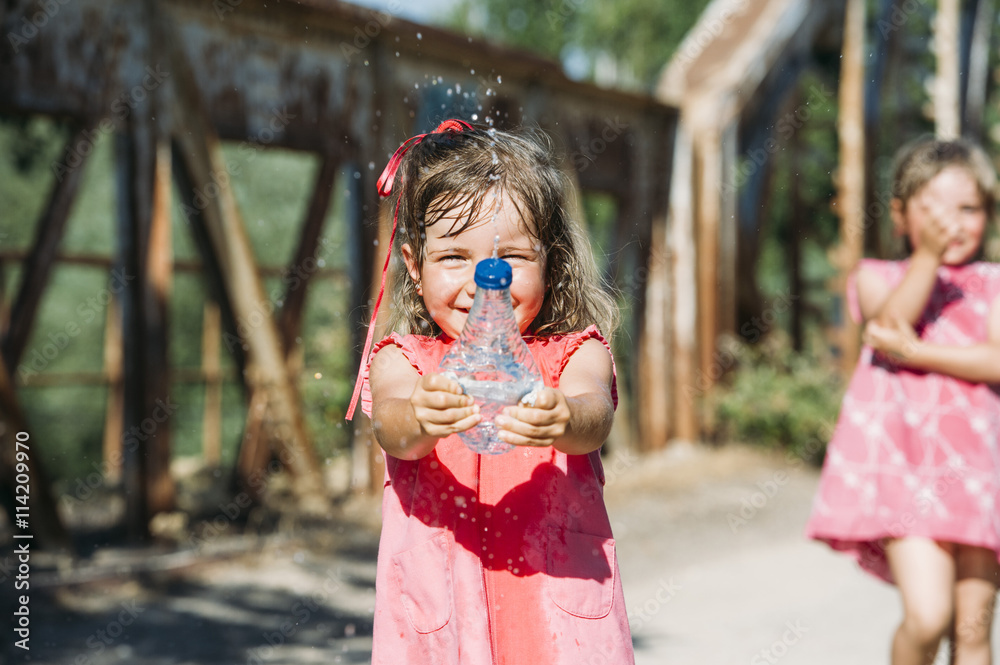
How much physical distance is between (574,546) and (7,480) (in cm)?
333

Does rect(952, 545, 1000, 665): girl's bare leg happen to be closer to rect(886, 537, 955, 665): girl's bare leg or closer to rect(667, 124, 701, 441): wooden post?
rect(886, 537, 955, 665): girl's bare leg

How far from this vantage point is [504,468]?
1.64 metres

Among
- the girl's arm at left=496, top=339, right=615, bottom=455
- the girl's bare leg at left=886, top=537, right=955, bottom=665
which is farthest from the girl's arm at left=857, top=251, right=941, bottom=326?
the girl's arm at left=496, top=339, right=615, bottom=455

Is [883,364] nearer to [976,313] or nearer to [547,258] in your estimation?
[976,313]

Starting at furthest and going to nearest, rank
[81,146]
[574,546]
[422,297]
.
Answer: [81,146], [422,297], [574,546]

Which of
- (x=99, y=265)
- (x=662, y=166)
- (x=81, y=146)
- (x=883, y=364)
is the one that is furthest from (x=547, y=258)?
(x=662, y=166)

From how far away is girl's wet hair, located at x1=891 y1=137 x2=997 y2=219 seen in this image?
2.77 meters

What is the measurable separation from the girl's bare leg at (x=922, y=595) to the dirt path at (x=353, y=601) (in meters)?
1.17

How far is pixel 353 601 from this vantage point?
4.37 m

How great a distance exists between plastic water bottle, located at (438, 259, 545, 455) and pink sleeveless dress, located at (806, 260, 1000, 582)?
170 cm

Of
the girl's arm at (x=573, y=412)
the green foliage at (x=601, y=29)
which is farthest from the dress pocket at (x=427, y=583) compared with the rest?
the green foliage at (x=601, y=29)

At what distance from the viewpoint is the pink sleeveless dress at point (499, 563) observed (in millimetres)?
1576

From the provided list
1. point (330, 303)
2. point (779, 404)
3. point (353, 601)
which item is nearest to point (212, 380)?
point (330, 303)

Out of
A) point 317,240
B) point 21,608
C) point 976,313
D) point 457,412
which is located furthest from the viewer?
point 317,240
